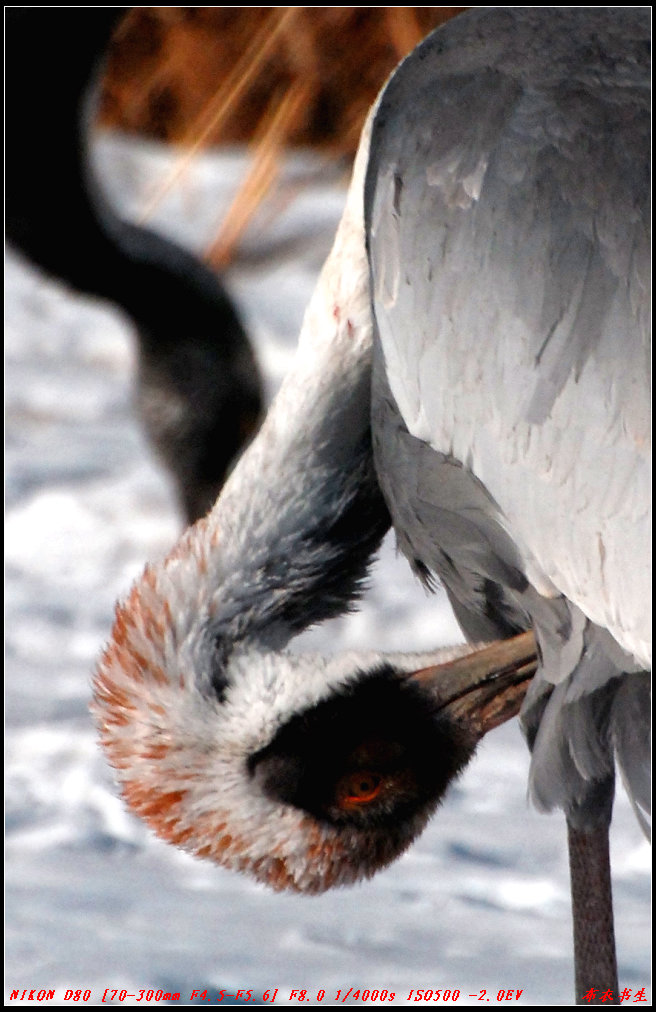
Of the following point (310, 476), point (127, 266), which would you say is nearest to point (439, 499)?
point (310, 476)

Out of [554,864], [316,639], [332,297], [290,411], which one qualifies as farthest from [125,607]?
[316,639]

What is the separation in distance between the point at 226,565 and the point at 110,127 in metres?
4.94

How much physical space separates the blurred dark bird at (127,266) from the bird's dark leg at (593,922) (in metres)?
1.13

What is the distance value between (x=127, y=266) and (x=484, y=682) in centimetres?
141

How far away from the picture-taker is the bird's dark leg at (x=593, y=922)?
79.4 inches

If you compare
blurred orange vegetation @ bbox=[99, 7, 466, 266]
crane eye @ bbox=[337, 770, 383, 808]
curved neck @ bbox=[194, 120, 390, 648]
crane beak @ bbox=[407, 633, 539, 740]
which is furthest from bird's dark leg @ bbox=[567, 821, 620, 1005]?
blurred orange vegetation @ bbox=[99, 7, 466, 266]

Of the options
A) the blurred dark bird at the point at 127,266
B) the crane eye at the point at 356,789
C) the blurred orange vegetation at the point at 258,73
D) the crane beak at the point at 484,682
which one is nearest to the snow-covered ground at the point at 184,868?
the blurred dark bird at the point at 127,266

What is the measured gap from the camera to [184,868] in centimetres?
258

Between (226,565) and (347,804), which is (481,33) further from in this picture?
(347,804)

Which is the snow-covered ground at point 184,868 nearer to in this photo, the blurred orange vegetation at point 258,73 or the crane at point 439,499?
the crane at point 439,499

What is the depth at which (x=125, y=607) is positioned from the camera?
6.05ft

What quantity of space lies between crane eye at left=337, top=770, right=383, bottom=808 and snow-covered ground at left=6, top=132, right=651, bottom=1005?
1.65ft

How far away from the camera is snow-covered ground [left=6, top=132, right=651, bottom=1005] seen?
222cm

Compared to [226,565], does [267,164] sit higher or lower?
higher
